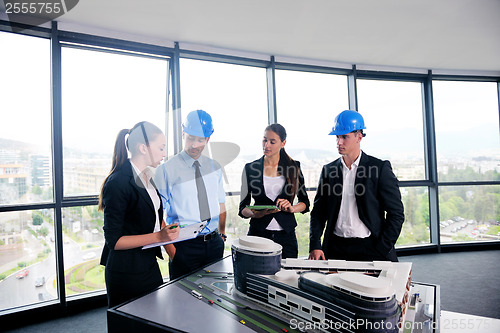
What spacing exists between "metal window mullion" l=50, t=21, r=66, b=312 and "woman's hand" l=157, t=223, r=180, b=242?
237 cm

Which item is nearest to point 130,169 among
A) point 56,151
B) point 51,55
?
point 56,151

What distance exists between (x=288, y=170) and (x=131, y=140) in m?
1.26

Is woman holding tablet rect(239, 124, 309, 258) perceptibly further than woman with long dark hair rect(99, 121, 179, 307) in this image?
Yes

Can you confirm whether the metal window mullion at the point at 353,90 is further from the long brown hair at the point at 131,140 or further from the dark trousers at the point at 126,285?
the dark trousers at the point at 126,285

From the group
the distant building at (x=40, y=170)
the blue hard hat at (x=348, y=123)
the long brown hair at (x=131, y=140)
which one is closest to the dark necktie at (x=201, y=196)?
the long brown hair at (x=131, y=140)

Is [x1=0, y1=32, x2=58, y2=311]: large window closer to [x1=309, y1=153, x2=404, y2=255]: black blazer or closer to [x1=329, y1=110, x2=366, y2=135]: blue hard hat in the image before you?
[x1=309, y1=153, x2=404, y2=255]: black blazer

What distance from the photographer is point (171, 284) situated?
1615 mm

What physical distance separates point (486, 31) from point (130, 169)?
172 inches

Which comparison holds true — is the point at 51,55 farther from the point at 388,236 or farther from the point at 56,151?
the point at 388,236

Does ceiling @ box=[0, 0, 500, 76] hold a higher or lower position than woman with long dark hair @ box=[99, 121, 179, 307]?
higher

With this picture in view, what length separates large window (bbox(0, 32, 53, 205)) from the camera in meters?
3.19

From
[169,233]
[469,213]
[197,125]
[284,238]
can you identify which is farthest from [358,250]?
[469,213]

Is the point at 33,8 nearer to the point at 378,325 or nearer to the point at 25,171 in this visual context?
the point at 25,171

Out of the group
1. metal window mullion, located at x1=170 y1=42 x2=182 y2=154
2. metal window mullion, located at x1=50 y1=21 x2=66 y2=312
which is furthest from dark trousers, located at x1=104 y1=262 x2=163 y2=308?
metal window mullion, located at x1=170 y1=42 x2=182 y2=154
